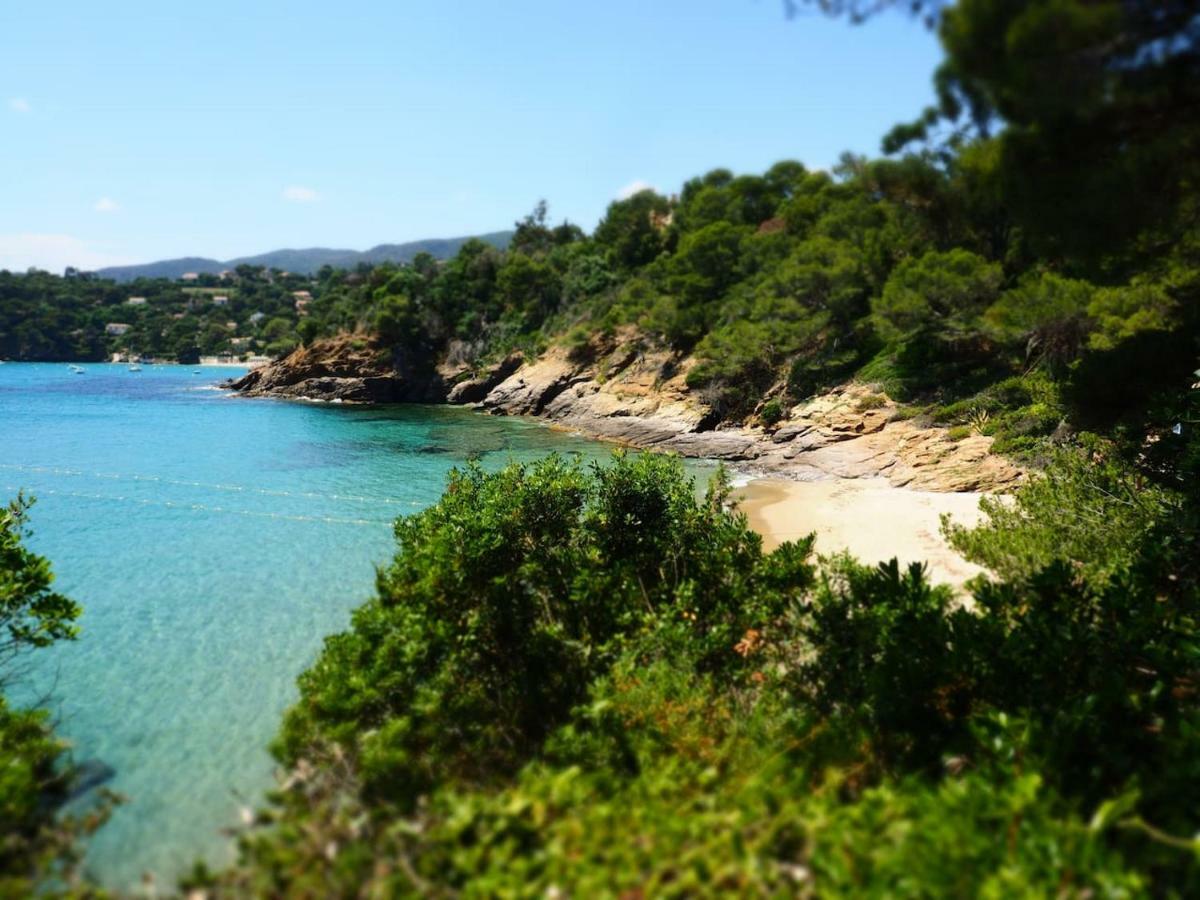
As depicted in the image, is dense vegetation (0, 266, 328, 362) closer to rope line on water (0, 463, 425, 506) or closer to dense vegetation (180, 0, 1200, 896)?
rope line on water (0, 463, 425, 506)

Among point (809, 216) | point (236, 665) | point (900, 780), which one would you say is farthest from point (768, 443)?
point (900, 780)

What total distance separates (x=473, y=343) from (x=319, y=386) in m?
14.3

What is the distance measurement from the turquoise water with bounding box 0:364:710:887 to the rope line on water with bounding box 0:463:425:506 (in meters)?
0.13

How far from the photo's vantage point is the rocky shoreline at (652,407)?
24828 millimetres

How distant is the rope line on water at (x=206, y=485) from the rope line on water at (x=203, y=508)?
204 cm

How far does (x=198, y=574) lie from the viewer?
1661 centimetres

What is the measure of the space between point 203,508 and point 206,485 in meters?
4.05

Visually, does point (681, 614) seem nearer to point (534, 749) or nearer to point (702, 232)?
point (534, 749)

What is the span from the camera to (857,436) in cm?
2892

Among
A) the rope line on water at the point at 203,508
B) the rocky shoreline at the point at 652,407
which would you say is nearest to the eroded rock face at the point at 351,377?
the rocky shoreline at the point at 652,407

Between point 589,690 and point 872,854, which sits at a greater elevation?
point 872,854

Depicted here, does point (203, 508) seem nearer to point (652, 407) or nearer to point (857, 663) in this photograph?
point (857, 663)

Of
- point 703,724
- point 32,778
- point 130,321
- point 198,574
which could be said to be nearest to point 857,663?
point 703,724

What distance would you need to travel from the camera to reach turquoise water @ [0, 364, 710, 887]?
28.5 feet
